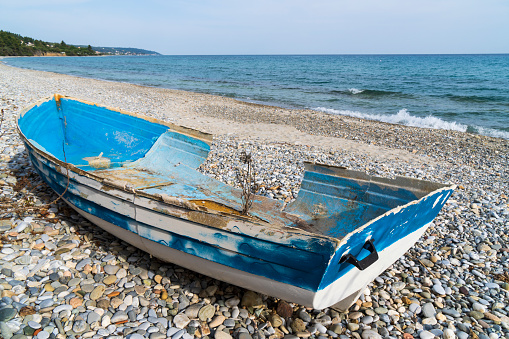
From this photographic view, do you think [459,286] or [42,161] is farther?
[42,161]

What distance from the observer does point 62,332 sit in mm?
3086

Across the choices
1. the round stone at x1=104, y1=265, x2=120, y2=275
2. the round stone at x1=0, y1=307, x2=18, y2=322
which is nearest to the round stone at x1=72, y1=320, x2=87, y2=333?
the round stone at x1=0, y1=307, x2=18, y2=322

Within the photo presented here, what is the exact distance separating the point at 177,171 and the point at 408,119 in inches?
641

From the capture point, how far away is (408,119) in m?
18.1

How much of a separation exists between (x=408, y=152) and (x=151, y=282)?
10159 mm

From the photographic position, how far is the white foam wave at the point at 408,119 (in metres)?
16.8

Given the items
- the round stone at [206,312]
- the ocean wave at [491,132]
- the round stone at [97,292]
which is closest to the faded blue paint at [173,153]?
the round stone at [97,292]

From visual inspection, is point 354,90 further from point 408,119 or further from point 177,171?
point 177,171

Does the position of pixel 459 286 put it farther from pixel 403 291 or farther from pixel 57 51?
pixel 57 51

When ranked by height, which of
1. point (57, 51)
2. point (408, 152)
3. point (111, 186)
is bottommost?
point (408, 152)

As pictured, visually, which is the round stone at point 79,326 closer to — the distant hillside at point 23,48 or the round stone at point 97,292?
the round stone at point 97,292

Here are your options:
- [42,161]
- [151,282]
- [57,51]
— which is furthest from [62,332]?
[57,51]

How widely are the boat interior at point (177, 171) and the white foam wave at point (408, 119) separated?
14.8 m

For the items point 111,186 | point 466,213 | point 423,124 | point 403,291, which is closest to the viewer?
point 111,186
